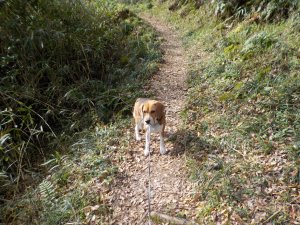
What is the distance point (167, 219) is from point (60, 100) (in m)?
4.85

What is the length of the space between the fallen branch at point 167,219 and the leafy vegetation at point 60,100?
0.80 metres

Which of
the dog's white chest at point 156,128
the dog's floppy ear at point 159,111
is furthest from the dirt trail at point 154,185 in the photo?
the dog's floppy ear at point 159,111

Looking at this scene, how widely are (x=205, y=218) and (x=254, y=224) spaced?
593mm

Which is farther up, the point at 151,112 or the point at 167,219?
the point at 151,112

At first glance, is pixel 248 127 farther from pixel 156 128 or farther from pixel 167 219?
pixel 167 219

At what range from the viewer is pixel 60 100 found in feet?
24.9

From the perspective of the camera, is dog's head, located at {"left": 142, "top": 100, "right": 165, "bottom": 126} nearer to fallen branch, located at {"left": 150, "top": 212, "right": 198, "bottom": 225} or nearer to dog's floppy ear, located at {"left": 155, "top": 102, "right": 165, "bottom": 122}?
dog's floppy ear, located at {"left": 155, "top": 102, "right": 165, "bottom": 122}

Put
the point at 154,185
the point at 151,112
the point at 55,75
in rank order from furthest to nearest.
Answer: the point at 55,75 < the point at 151,112 < the point at 154,185

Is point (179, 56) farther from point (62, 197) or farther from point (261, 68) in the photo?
point (62, 197)

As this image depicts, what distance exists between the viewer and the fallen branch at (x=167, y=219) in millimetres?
3712

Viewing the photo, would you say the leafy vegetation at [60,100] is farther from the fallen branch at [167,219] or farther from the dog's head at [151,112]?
the dog's head at [151,112]

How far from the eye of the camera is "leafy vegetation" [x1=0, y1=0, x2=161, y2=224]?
486 cm

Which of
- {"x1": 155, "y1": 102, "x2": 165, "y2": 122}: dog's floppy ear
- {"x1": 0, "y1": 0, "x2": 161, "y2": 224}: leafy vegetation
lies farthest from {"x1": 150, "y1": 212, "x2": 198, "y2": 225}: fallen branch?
{"x1": 155, "y1": 102, "x2": 165, "y2": 122}: dog's floppy ear

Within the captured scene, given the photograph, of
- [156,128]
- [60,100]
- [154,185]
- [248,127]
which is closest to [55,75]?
[60,100]
